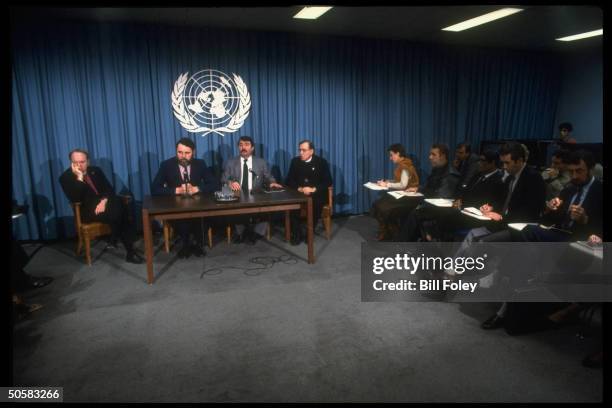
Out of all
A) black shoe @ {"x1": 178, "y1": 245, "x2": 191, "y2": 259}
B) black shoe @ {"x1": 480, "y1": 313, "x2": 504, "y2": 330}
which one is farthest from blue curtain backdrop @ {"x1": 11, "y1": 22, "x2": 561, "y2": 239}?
black shoe @ {"x1": 480, "y1": 313, "x2": 504, "y2": 330}

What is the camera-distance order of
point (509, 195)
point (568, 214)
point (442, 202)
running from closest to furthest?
point (568, 214) → point (509, 195) → point (442, 202)

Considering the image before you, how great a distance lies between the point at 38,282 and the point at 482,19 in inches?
222

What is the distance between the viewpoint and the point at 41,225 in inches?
199

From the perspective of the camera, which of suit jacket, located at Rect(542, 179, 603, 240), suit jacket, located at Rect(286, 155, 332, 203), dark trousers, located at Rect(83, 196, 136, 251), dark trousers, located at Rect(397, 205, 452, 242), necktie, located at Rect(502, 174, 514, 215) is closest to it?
suit jacket, located at Rect(542, 179, 603, 240)

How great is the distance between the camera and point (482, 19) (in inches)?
195

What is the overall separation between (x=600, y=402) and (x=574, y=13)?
4.25 meters

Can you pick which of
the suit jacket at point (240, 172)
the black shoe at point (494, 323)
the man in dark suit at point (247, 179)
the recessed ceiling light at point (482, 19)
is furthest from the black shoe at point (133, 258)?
the recessed ceiling light at point (482, 19)

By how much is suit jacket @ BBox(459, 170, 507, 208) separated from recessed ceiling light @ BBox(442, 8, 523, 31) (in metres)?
1.97

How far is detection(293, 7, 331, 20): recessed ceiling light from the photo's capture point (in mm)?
4434

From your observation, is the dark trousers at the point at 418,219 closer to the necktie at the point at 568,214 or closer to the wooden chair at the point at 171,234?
the necktie at the point at 568,214

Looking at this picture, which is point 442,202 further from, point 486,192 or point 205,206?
point 205,206

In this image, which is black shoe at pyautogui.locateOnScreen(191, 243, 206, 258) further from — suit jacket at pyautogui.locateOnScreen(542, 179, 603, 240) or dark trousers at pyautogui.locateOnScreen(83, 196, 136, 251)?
suit jacket at pyautogui.locateOnScreen(542, 179, 603, 240)

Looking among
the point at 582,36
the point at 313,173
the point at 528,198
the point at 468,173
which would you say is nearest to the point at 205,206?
the point at 313,173

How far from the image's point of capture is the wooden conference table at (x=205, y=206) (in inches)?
142
